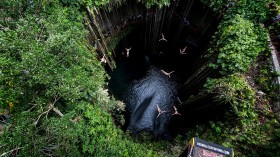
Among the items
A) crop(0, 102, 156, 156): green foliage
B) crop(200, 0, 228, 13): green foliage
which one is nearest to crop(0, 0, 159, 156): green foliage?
crop(0, 102, 156, 156): green foliage

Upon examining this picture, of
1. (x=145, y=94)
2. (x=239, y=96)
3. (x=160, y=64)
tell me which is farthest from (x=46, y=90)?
(x=160, y=64)

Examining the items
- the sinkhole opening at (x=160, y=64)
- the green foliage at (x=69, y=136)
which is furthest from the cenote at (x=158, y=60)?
the green foliage at (x=69, y=136)

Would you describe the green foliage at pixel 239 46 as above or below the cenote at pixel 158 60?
above

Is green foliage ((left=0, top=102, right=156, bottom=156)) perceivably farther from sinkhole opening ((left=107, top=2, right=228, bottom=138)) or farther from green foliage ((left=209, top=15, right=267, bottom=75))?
green foliage ((left=209, top=15, right=267, bottom=75))

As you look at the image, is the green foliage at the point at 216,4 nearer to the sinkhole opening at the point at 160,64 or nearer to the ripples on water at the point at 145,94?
the sinkhole opening at the point at 160,64

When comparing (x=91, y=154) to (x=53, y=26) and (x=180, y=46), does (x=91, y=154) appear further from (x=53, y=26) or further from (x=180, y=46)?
(x=180, y=46)

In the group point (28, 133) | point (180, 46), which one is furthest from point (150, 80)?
point (28, 133)

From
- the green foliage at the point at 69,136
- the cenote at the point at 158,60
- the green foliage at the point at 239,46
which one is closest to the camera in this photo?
the green foliage at the point at 69,136
